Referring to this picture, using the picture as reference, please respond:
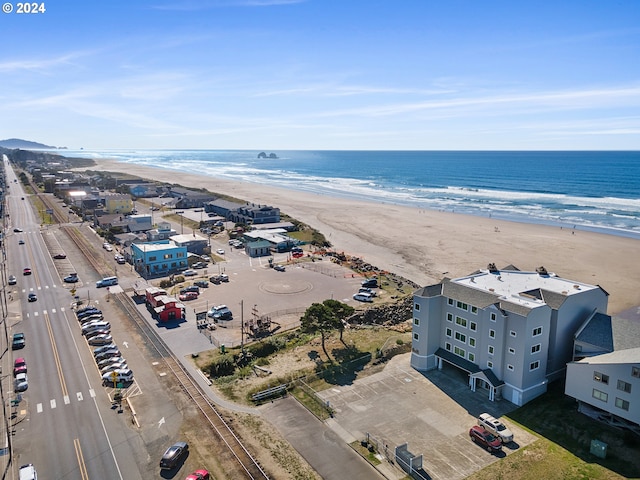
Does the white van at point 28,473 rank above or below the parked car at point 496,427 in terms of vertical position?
below

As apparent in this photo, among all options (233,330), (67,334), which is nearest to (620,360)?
(233,330)

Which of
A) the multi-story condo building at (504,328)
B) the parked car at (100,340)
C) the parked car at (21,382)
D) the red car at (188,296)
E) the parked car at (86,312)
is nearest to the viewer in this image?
the multi-story condo building at (504,328)

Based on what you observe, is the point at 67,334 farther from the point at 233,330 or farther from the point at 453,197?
the point at 453,197

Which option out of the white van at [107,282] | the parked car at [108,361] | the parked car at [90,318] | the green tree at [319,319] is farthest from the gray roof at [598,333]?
the white van at [107,282]

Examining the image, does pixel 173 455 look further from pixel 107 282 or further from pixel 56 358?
pixel 107 282

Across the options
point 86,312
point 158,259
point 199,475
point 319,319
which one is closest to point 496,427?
point 319,319

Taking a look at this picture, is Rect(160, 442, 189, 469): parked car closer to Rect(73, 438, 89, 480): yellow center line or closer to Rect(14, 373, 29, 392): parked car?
Rect(73, 438, 89, 480): yellow center line

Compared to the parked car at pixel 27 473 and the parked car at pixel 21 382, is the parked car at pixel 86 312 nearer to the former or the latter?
the parked car at pixel 21 382
